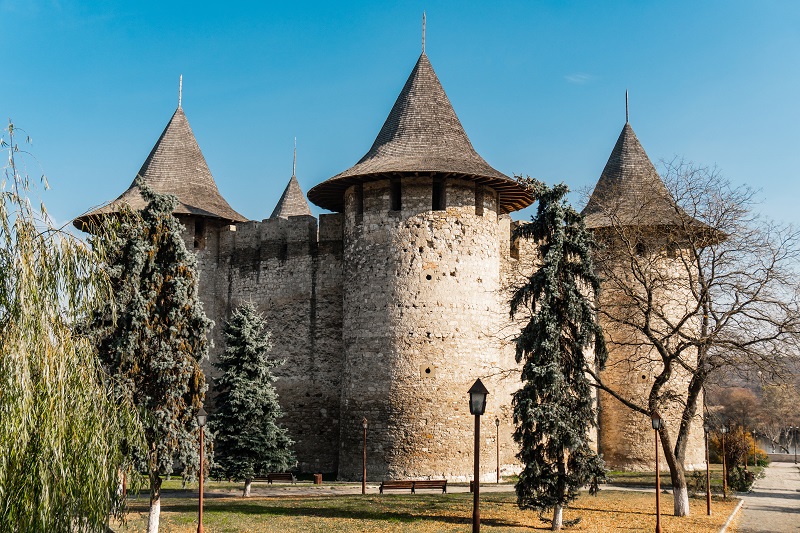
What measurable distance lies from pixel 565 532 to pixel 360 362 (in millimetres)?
9894

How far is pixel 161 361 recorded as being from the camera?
641 inches

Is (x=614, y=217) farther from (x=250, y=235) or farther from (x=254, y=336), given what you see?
(x=250, y=235)

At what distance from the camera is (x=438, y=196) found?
25844mm

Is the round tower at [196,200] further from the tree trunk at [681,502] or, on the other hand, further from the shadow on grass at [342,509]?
the tree trunk at [681,502]

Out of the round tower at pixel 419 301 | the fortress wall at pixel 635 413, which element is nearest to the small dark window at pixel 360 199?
the round tower at pixel 419 301

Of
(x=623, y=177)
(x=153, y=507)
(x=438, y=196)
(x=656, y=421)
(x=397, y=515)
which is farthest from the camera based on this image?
(x=623, y=177)

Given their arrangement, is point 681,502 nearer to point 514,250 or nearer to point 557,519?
point 557,519

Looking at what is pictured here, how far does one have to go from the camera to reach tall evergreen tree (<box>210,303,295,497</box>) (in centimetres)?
2264

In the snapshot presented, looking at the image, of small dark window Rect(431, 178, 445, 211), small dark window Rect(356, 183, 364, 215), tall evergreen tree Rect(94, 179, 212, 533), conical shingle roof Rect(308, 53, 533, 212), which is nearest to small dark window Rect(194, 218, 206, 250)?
conical shingle roof Rect(308, 53, 533, 212)

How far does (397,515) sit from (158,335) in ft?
21.4

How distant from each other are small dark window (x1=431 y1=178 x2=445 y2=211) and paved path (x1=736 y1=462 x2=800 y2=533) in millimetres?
12065

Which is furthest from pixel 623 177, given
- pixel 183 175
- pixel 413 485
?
pixel 183 175

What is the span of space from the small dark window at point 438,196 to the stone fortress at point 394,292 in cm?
6

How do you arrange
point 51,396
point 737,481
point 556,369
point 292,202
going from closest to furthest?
point 51,396 → point 556,369 → point 737,481 → point 292,202
